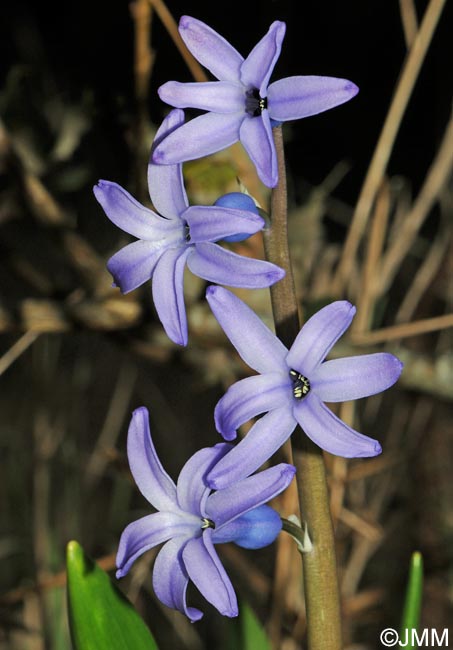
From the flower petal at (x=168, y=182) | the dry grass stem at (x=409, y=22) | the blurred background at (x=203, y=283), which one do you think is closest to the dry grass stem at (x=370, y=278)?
the blurred background at (x=203, y=283)

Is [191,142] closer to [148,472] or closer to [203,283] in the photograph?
[148,472]

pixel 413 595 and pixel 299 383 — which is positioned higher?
pixel 299 383

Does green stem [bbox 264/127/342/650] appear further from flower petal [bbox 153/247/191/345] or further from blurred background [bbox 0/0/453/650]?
blurred background [bbox 0/0/453/650]

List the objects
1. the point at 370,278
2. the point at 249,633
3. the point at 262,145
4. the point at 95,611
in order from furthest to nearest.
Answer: the point at 370,278
the point at 249,633
the point at 95,611
the point at 262,145

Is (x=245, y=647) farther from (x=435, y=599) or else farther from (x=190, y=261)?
(x=435, y=599)

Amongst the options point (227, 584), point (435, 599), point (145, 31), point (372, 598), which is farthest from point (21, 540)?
point (227, 584)

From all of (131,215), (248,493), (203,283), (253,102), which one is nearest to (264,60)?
(253,102)

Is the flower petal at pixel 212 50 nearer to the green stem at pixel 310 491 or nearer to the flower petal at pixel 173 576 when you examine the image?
the green stem at pixel 310 491
